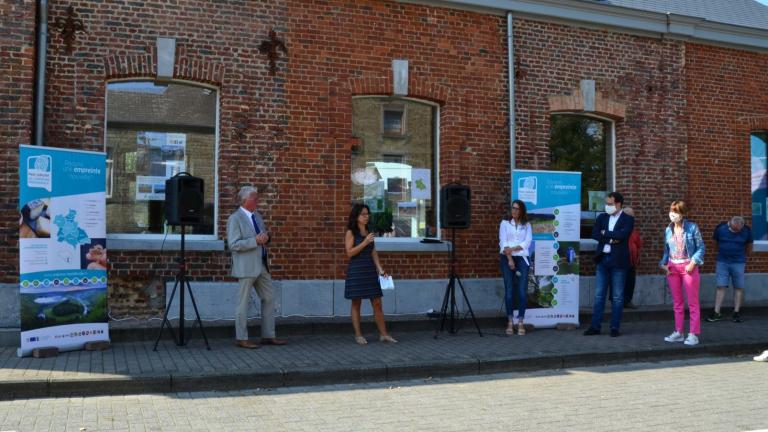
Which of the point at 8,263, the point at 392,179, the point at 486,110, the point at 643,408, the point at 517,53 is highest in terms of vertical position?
the point at 517,53

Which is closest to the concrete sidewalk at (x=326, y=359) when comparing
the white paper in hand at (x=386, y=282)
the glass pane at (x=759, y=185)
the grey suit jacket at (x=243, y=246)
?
the white paper in hand at (x=386, y=282)

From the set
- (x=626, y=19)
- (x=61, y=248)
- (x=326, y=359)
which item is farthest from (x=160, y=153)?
(x=626, y=19)

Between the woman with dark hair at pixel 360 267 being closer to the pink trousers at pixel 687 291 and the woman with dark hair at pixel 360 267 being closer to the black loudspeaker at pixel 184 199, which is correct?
the black loudspeaker at pixel 184 199

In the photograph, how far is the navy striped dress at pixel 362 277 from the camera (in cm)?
919

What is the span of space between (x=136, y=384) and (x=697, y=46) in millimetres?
12033

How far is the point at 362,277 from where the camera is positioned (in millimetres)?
9227

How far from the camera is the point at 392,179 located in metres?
11.7

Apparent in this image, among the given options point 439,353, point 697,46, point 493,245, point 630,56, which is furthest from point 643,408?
point 697,46

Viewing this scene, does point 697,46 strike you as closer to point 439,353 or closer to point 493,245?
point 493,245

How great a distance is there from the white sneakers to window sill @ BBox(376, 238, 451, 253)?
355cm

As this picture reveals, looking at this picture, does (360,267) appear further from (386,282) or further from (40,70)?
(40,70)

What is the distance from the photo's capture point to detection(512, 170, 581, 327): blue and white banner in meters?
10.7

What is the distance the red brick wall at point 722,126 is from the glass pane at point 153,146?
9.01 m

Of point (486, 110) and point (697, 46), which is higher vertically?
point (697, 46)
